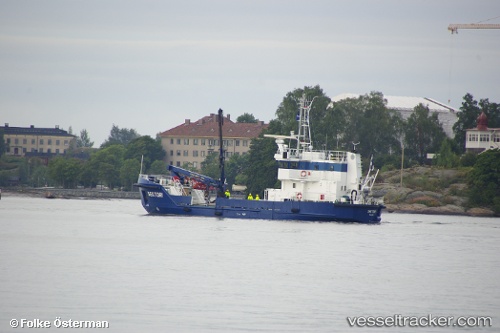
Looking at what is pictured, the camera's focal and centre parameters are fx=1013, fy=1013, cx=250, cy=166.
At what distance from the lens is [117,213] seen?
79750mm

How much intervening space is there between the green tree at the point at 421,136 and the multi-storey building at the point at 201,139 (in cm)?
4043

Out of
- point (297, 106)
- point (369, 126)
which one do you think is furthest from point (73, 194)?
point (369, 126)

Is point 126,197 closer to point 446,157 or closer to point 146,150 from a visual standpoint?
point 146,150

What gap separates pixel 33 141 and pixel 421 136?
3836 inches

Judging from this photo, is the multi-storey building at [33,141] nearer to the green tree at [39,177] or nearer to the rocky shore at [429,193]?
the green tree at [39,177]

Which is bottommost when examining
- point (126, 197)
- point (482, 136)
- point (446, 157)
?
point (126, 197)

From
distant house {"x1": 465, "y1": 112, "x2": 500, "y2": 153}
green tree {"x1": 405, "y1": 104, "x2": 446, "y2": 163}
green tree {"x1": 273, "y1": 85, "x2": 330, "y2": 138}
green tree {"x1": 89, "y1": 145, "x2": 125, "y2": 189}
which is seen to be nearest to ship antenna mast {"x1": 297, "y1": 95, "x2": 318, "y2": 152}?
green tree {"x1": 273, "y1": 85, "x2": 330, "y2": 138}

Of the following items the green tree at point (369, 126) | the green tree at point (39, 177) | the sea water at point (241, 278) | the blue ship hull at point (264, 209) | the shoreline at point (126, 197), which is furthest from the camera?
the green tree at point (39, 177)

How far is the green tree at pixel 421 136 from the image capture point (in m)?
119

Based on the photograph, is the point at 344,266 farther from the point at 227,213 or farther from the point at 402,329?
the point at 227,213

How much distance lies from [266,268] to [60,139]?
163574 millimetres

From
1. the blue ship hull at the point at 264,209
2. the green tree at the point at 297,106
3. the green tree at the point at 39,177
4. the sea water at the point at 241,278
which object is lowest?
the sea water at the point at 241,278

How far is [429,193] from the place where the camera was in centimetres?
9962

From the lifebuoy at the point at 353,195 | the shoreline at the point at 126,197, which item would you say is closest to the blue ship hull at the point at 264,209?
the lifebuoy at the point at 353,195
